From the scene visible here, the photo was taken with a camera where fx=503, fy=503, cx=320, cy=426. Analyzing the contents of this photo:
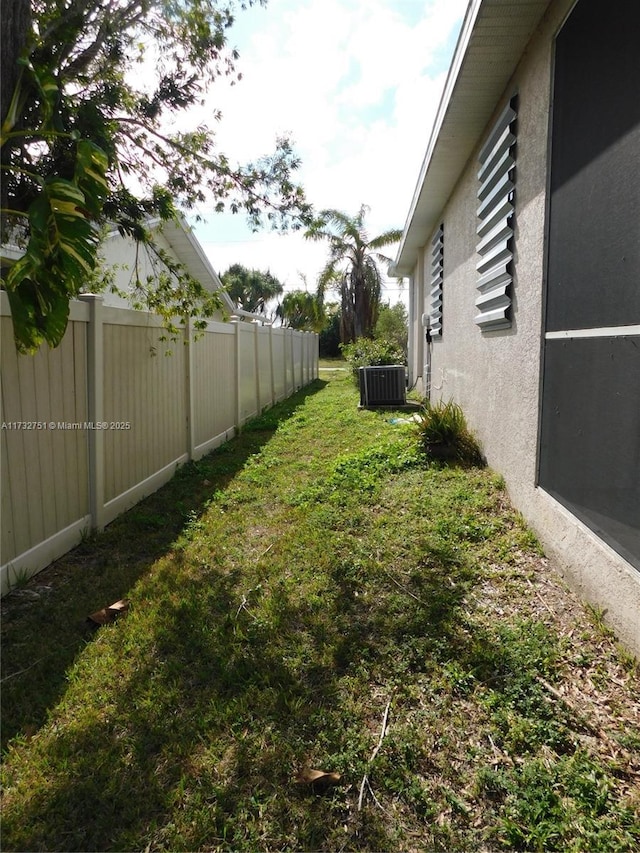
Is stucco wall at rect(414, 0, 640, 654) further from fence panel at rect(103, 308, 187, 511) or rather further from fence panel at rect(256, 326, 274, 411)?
fence panel at rect(256, 326, 274, 411)

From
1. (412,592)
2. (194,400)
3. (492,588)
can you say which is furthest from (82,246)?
(194,400)

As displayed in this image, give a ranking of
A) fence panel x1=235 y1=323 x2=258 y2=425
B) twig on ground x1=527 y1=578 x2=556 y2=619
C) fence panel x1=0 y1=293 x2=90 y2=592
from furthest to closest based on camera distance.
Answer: fence panel x1=235 y1=323 x2=258 y2=425
fence panel x1=0 y1=293 x2=90 y2=592
twig on ground x1=527 y1=578 x2=556 y2=619

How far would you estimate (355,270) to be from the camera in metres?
24.5

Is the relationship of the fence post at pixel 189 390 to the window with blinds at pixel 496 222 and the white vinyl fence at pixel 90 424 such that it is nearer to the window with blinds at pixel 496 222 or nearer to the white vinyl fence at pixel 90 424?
the white vinyl fence at pixel 90 424

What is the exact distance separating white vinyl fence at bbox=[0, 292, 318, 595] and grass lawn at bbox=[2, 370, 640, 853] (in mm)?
337

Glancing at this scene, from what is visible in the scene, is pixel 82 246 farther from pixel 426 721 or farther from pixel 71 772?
pixel 426 721

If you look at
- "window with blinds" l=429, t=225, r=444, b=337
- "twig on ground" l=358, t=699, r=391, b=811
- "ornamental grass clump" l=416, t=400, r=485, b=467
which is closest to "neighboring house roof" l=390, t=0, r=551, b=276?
"window with blinds" l=429, t=225, r=444, b=337

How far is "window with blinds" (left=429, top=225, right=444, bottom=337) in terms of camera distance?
8.30m

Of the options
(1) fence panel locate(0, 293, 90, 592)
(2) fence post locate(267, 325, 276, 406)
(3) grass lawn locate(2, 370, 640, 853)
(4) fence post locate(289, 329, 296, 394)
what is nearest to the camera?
(3) grass lawn locate(2, 370, 640, 853)

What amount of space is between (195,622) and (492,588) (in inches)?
68.1

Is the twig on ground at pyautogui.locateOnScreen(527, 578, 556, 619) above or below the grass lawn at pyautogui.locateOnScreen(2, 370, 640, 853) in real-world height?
above

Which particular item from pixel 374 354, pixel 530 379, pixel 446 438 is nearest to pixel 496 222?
pixel 530 379

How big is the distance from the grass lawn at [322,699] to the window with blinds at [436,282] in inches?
A: 206

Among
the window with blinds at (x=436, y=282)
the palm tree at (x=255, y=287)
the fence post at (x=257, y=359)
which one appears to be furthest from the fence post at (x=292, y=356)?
the palm tree at (x=255, y=287)
